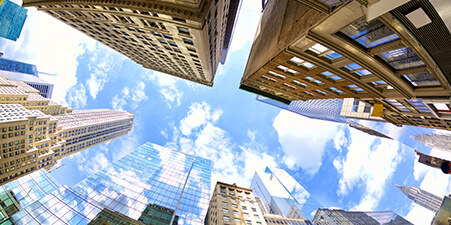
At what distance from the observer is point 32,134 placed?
207 feet

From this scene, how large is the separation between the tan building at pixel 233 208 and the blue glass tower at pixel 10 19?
576 ft

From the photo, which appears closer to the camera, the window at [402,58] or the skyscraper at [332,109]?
the window at [402,58]

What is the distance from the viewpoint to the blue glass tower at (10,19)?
4296 inches

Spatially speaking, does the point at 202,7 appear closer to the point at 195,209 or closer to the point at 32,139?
the point at 195,209

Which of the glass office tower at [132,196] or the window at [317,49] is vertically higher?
the window at [317,49]

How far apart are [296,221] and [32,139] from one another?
128m

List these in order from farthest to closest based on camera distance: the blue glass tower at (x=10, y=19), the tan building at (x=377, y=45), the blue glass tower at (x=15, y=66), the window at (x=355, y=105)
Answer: the blue glass tower at (x=15, y=66) → the blue glass tower at (x=10, y=19) → the window at (x=355, y=105) → the tan building at (x=377, y=45)

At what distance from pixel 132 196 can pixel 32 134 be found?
5378 centimetres

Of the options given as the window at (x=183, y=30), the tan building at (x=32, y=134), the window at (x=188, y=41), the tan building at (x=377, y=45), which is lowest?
the tan building at (x=32, y=134)

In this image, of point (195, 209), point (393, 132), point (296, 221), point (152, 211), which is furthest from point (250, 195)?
point (393, 132)

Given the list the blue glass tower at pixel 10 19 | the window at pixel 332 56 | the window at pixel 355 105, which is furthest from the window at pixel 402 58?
the blue glass tower at pixel 10 19

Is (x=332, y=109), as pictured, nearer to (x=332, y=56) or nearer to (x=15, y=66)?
(x=332, y=56)

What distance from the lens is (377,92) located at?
52.5 feet

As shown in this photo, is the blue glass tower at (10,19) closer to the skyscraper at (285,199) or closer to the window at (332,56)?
the window at (332,56)
